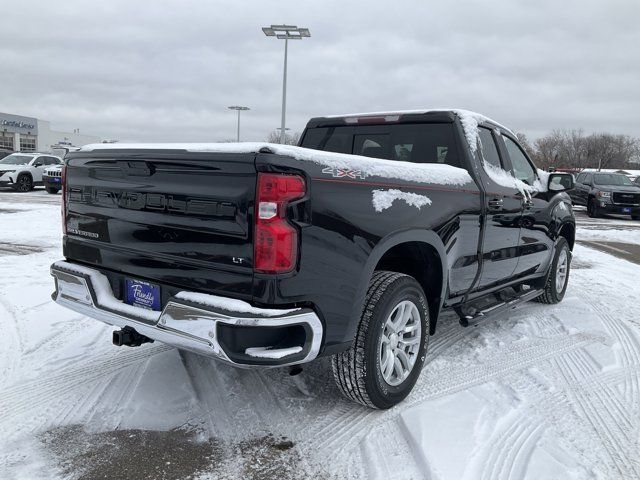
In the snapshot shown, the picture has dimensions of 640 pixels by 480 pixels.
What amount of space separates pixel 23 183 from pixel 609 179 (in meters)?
22.8

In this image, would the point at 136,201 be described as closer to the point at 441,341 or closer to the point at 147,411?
the point at 147,411

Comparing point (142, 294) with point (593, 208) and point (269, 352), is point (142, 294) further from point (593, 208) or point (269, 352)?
point (593, 208)

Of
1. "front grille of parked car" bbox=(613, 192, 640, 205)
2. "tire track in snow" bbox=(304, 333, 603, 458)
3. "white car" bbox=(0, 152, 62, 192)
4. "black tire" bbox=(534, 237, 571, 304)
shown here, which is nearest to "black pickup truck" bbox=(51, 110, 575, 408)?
"tire track in snow" bbox=(304, 333, 603, 458)

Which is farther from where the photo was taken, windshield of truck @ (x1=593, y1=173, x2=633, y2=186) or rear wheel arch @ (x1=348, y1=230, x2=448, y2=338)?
windshield of truck @ (x1=593, y1=173, x2=633, y2=186)

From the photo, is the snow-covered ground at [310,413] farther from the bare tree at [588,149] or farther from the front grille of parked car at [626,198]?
the bare tree at [588,149]

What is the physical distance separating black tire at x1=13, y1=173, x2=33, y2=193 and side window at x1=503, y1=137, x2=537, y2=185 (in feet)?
71.2

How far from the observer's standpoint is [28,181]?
21.6 metres

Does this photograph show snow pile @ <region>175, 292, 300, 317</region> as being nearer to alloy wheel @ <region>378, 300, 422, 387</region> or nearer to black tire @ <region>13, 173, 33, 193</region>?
alloy wheel @ <region>378, 300, 422, 387</region>

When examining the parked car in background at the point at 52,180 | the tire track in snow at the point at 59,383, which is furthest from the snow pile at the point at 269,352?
the parked car in background at the point at 52,180

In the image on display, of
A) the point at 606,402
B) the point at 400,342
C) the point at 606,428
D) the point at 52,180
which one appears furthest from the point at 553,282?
the point at 52,180

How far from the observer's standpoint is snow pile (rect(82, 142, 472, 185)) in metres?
2.46

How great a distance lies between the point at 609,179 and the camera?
1842 centimetres

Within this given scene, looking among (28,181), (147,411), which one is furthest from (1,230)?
(28,181)

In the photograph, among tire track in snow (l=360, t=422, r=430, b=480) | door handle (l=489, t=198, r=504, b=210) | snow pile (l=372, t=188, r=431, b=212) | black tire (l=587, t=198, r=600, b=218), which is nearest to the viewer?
tire track in snow (l=360, t=422, r=430, b=480)
